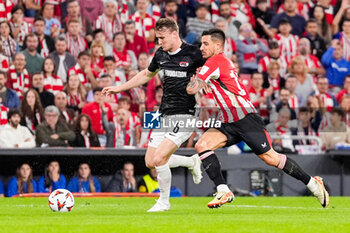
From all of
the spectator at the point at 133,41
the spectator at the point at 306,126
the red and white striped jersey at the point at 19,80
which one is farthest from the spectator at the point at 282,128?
the red and white striped jersey at the point at 19,80

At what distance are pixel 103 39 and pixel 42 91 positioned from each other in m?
2.67

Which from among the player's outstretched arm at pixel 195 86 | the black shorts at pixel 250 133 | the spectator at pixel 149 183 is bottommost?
the spectator at pixel 149 183

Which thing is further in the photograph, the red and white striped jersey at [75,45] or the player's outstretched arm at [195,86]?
the red and white striped jersey at [75,45]

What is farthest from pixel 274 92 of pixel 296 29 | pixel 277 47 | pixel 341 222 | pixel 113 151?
pixel 341 222

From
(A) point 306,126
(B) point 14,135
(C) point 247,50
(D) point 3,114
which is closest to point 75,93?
(D) point 3,114

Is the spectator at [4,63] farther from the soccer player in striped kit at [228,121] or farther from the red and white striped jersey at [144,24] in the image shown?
the soccer player in striped kit at [228,121]

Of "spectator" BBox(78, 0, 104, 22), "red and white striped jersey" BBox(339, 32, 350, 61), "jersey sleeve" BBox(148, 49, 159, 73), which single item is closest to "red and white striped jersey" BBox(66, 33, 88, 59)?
"spectator" BBox(78, 0, 104, 22)

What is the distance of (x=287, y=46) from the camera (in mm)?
21438

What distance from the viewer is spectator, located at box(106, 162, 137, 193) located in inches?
679

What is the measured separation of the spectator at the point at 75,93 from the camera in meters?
17.9

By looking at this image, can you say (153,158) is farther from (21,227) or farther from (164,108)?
(21,227)

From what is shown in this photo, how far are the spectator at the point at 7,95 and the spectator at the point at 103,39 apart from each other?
2756mm

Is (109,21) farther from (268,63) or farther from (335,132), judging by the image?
(335,132)

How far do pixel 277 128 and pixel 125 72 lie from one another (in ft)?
12.1
